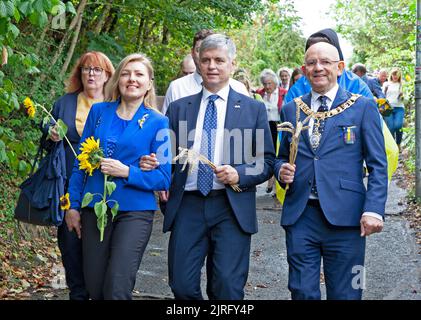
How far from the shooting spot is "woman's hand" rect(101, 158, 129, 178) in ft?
17.4

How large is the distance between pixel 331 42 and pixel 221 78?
0.87 m

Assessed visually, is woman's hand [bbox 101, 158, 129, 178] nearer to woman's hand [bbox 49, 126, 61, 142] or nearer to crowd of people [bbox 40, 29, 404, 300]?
crowd of people [bbox 40, 29, 404, 300]

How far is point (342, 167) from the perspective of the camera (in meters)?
5.36

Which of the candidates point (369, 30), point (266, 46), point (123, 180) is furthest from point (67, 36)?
point (266, 46)

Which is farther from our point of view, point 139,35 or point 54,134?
point 139,35

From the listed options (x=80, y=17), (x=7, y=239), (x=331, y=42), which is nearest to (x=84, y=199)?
(x=331, y=42)

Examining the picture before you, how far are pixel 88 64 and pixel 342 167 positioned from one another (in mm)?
2424

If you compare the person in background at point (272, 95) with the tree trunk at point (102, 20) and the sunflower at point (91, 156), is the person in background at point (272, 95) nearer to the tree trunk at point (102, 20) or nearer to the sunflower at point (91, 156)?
the tree trunk at point (102, 20)

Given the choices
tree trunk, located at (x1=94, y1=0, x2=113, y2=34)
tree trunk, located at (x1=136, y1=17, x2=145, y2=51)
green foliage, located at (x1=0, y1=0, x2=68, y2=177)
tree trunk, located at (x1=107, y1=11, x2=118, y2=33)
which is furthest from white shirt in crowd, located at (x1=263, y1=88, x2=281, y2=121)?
green foliage, located at (x1=0, y1=0, x2=68, y2=177)

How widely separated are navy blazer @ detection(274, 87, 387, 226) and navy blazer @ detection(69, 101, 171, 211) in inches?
36.7

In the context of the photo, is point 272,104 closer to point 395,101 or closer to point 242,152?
point 395,101

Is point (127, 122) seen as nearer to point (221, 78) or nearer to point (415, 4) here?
point (221, 78)

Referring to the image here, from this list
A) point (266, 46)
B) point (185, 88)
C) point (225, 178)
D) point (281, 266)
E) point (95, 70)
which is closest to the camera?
point (225, 178)
